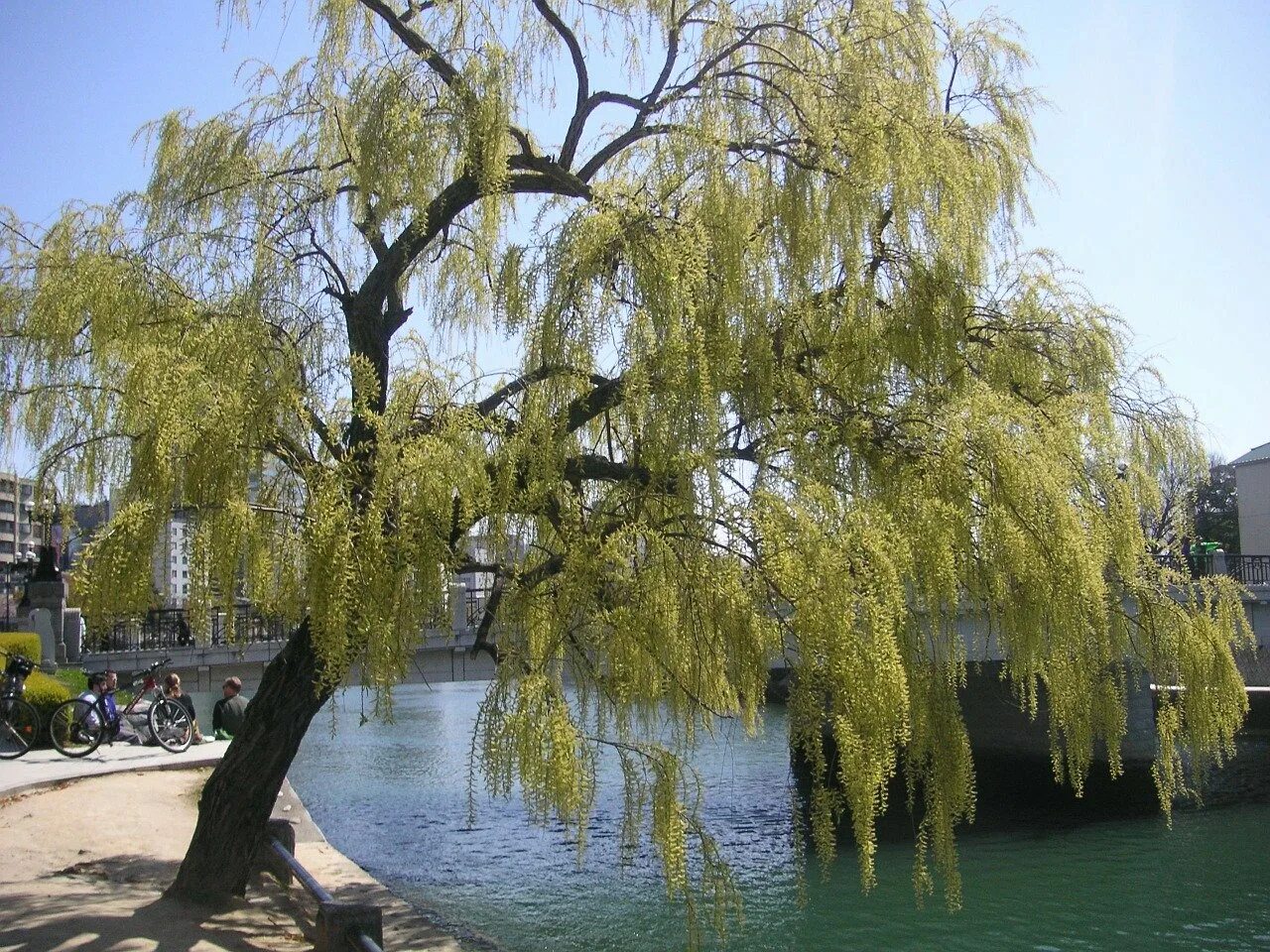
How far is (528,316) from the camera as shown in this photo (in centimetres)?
625

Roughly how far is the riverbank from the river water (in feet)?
3.80

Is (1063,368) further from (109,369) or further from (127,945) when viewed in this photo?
(127,945)

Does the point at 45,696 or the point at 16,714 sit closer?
the point at 16,714

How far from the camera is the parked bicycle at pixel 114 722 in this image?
16156 mm

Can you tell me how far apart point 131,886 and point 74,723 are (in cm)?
815

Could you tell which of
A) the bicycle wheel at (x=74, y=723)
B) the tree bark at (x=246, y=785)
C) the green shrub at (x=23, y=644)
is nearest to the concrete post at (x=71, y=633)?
the green shrub at (x=23, y=644)

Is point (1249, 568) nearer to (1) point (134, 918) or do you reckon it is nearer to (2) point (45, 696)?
(2) point (45, 696)

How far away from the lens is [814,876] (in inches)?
523

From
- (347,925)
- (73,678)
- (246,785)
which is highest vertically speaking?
(73,678)

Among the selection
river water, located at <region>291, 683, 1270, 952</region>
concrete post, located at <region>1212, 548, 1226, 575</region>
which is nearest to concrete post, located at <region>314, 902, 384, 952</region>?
river water, located at <region>291, 683, 1270, 952</region>

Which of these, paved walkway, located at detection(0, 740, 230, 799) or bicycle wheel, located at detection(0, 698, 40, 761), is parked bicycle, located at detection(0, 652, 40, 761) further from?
paved walkway, located at detection(0, 740, 230, 799)

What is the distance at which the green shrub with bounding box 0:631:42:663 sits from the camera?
62.1 ft

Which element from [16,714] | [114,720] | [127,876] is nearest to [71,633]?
[114,720]

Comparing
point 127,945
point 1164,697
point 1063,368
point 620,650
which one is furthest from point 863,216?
point 127,945
